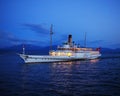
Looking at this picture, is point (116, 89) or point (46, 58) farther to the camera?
point (46, 58)

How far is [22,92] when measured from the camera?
23828 millimetres

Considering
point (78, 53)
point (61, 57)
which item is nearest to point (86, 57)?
point (78, 53)

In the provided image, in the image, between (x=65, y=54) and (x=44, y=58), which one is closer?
(x=44, y=58)

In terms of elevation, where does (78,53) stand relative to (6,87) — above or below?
above

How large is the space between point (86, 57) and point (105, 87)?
204 feet

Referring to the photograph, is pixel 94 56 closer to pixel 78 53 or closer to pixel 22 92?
pixel 78 53

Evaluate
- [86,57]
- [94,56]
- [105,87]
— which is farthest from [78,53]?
[105,87]

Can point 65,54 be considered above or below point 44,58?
above

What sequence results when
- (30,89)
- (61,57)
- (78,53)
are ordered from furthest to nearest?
(78,53) → (61,57) → (30,89)

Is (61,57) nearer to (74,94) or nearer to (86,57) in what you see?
(86,57)

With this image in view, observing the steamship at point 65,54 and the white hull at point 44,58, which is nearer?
the white hull at point 44,58

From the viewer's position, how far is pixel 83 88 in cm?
2627

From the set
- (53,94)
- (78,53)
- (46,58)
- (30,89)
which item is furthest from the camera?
(78,53)

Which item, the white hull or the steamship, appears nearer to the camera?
the white hull
